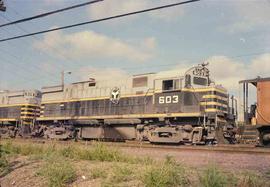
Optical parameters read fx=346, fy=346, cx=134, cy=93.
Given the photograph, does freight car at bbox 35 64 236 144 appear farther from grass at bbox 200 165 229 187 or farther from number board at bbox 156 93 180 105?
grass at bbox 200 165 229 187

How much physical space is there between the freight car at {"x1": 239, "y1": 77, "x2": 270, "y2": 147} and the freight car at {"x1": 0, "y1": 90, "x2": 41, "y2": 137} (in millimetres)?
17971

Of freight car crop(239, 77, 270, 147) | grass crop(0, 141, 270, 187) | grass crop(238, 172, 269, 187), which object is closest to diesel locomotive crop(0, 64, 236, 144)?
freight car crop(239, 77, 270, 147)

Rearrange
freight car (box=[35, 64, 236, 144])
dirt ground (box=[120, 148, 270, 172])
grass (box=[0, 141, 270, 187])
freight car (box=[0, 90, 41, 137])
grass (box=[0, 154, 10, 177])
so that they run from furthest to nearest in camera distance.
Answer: freight car (box=[0, 90, 41, 137]) < freight car (box=[35, 64, 236, 144]) < grass (box=[0, 154, 10, 177]) < dirt ground (box=[120, 148, 270, 172]) < grass (box=[0, 141, 270, 187])

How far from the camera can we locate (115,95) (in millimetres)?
21062

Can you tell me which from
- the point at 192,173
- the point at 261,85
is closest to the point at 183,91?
the point at 261,85

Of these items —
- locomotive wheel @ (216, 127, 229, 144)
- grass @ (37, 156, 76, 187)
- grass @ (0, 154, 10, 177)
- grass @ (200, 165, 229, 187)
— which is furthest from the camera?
locomotive wheel @ (216, 127, 229, 144)

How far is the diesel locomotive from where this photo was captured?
17125 mm

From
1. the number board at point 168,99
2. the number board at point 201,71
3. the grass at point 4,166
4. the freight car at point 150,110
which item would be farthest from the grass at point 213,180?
the number board at point 201,71

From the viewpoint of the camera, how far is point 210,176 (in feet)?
18.6

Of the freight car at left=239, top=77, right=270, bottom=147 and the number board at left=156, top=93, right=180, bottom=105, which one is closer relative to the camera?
the freight car at left=239, top=77, right=270, bottom=147

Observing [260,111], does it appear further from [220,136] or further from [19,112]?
[19,112]

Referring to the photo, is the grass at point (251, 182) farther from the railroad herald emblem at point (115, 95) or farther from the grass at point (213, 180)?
the railroad herald emblem at point (115, 95)

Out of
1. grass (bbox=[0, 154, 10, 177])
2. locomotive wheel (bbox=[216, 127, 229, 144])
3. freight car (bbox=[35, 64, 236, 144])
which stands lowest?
grass (bbox=[0, 154, 10, 177])

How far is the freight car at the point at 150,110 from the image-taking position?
1709 centimetres
